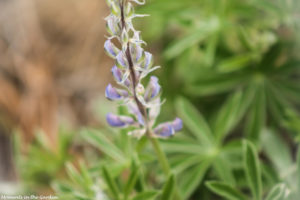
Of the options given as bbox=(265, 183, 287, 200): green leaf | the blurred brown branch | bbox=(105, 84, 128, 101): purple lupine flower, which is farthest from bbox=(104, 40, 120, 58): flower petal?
the blurred brown branch

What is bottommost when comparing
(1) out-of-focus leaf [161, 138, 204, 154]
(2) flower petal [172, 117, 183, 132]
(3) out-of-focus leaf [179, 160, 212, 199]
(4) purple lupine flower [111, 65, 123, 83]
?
(3) out-of-focus leaf [179, 160, 212, 199]

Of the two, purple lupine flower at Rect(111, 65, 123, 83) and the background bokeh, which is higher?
purple lupine flower at Rect(111, 65, 123, 83)

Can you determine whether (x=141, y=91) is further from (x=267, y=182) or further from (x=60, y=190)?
(x=267, y=182)

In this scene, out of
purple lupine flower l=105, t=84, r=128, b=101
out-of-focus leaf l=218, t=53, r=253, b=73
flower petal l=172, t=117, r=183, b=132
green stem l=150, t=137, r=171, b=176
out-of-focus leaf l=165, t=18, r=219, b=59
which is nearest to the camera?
purple lupine flower l=105, t=84, r=128, b=101

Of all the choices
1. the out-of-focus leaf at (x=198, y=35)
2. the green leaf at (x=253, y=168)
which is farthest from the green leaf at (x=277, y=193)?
the out-of-focus leaf at (x=198, y=35)

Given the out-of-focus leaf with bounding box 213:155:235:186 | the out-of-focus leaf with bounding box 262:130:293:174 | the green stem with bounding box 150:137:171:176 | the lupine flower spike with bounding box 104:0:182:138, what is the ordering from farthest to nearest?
the out-of-focus leaf with bounding box 262:130:293:174, the out-of-focus leaf with bounding box 213:155:235:186, the green stem with bounding box 150:137:171:176, the lupine flower spike with bounding box 104:0:182:138

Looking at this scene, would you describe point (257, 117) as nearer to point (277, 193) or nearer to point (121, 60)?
point (277, 193)

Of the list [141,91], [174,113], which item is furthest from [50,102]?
[141,91]

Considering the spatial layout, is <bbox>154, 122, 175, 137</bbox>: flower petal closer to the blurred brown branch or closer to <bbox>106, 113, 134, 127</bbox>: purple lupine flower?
<bbox>106, 113, 134, 127</bbox>: purple lupine flower
